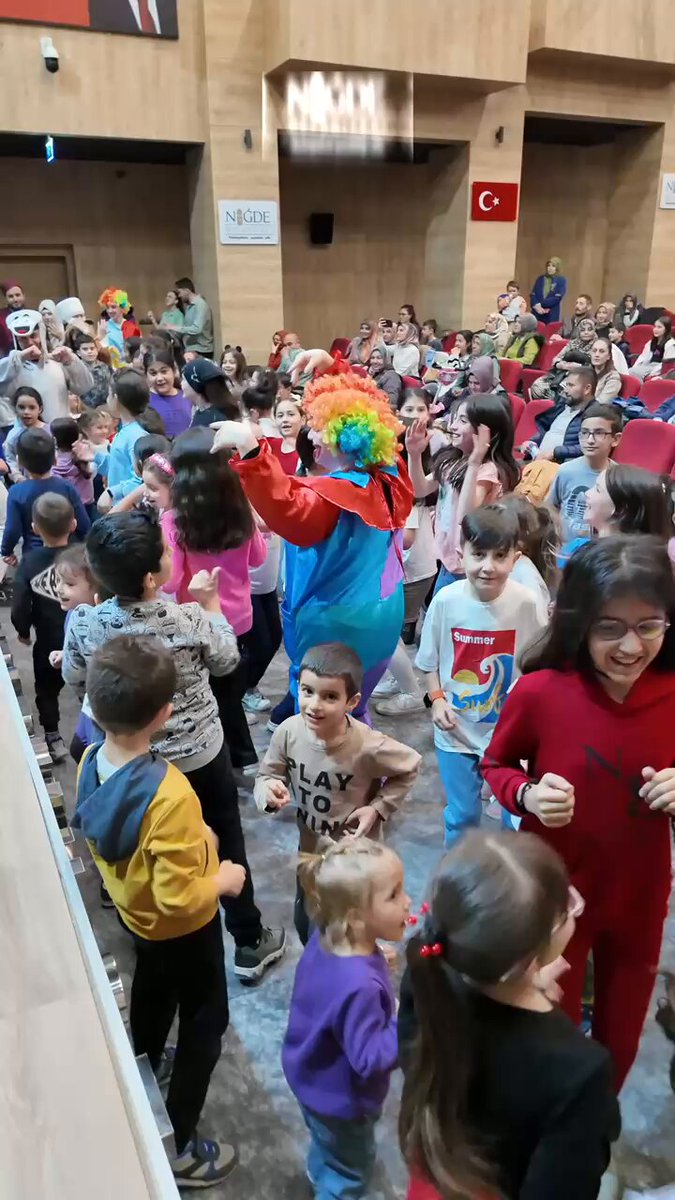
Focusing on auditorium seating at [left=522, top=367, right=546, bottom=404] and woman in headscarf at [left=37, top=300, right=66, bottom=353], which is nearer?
woman in headscarf at [left=37, top=300, right=66, bottom=353]

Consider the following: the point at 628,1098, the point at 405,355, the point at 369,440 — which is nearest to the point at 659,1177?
the point at 628,1098

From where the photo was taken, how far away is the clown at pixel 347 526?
7.73 feet

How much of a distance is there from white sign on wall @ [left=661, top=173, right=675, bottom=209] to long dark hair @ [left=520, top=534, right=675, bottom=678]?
1417 centimetres

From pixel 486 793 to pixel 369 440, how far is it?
1270 mm

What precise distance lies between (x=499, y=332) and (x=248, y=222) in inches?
141

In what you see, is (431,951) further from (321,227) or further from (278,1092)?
(321,227)

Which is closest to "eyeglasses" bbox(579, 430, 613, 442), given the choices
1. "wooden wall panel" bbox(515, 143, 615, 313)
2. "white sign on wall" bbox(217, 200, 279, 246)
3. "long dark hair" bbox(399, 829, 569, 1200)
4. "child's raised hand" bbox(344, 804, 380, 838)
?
"child's raised hand" bbox(344, 804, 380, 838)

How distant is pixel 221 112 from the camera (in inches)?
405

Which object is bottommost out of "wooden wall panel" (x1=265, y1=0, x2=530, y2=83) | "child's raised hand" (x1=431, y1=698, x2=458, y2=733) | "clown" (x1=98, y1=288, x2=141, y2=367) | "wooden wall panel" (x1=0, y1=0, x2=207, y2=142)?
"child's raised hand" (x1=431, y1=698, x2=458, y2=733)

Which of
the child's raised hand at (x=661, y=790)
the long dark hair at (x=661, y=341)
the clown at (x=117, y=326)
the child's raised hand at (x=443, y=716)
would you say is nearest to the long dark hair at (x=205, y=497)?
the child's raised hand at (x=443, y=716)

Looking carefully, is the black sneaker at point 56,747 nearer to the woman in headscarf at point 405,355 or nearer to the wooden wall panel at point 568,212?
the woman in headscarf at point 405,355

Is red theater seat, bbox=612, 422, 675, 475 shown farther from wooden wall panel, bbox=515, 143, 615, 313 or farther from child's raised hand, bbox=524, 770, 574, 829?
wooden wall panel, bbox=515, 143, 615, 313

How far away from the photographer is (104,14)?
9539mm

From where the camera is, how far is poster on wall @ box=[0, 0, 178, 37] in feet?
30.2
